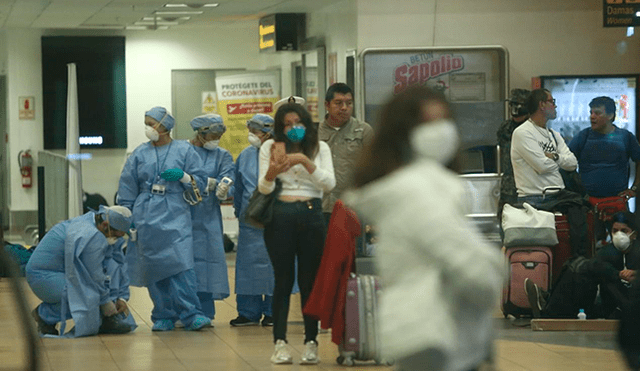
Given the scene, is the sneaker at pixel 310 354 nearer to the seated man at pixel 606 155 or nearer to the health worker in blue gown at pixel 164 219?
the health worker in blue gown at pixel 164 219

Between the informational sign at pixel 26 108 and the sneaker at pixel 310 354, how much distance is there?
36.6 feet

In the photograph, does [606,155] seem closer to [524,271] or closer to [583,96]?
[524,271]

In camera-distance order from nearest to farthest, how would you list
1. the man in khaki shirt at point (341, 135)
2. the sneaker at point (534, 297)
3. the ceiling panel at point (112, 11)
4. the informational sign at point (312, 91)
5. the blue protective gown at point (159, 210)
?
the man in khaki shirt at point (341, 135), the sneaker at point (534, 297), the blue protective gown at point (159, 210), the ceiling panel at point (112, 11), the informational sign at point (312, 91)

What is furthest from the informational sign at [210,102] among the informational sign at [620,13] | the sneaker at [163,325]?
the sneaker at [163,325]

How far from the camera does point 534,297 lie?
7.11m

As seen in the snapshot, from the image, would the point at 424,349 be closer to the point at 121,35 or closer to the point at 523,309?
the point at 523,309

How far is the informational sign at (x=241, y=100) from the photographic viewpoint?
13.3 meters

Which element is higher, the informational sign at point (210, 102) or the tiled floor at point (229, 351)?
the informational sign at point (210, 102)

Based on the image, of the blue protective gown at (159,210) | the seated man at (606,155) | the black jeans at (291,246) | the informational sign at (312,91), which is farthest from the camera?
the informational sign at (312,91)

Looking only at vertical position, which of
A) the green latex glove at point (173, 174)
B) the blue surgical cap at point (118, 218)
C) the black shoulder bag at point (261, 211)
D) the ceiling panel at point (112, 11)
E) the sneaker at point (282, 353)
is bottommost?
the sneaker at point (282, 353)

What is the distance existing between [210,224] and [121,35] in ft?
29.8

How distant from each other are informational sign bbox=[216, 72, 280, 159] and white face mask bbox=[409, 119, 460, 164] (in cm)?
1067

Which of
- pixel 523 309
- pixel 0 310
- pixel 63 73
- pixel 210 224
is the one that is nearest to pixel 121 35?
pixel 63 73

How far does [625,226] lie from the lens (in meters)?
6.88
